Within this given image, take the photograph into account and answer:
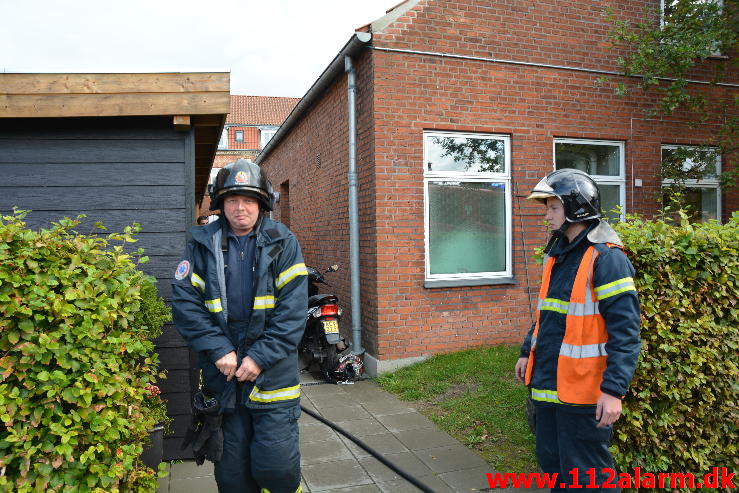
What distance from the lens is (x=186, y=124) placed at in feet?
13.7

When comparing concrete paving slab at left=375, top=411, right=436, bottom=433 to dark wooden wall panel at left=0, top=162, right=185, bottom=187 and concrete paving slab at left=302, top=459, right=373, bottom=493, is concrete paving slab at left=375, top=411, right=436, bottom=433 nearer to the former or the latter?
concrete paving slab at left=302, top=459, right=373, bottom=493

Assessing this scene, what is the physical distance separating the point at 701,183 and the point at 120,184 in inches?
331

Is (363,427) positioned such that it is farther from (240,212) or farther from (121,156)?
(121,156)

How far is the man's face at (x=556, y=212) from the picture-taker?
9.70 feet

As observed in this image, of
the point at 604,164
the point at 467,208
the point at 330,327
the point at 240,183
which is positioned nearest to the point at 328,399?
the point at 330,327

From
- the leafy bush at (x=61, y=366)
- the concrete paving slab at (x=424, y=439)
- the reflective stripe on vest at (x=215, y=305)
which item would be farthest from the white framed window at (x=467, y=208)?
the leafy bush at (x=61, y=366)

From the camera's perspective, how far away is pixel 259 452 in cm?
287

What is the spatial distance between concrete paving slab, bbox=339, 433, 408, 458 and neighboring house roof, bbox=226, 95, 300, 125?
3985cm

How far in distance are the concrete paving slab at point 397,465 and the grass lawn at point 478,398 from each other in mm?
533

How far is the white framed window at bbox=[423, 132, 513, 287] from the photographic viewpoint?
7.22m

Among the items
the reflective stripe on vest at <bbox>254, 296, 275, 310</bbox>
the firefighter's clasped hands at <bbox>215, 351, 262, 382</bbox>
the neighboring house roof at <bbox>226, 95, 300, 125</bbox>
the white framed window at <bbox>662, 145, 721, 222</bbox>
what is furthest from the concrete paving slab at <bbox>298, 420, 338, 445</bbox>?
the neighboring house roof at <bbox>226, 95, 300, 125</bbox>

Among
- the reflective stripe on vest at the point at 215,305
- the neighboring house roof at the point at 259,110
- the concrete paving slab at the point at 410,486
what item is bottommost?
the concrete paving slab at the point at 410,486

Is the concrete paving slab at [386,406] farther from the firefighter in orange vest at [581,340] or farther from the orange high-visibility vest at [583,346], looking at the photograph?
the orange high-visibility vest at [583,346]

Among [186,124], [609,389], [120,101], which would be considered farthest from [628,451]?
[120,101]
